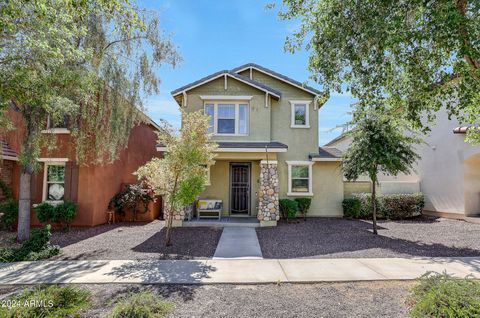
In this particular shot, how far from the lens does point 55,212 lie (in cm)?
1136

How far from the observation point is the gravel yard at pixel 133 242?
8148 mm

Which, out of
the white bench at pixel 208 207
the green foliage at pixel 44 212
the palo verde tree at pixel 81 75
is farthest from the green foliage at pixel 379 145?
the green foliage at pixel 44 212

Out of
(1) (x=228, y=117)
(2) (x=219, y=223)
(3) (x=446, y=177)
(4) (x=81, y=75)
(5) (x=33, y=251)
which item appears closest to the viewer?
(4) (x=81, y=75)

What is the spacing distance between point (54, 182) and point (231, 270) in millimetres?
10208

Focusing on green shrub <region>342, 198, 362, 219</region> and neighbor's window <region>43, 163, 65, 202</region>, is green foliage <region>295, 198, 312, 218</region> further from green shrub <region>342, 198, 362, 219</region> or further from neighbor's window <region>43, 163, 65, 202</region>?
neighbor's window <region>43, 163, 65, 202</region>

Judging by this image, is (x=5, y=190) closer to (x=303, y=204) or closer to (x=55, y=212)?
(x=55, y=212)

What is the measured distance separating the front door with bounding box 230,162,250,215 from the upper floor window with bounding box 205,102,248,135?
6.14ft

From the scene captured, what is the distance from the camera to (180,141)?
27.9ft

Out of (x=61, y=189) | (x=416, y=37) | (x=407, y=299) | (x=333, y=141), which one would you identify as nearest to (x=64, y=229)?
(x=61, y=189)

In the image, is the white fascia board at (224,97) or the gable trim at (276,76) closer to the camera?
the white fascia board at (224,97)

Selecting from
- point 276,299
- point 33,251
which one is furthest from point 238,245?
point 33,251

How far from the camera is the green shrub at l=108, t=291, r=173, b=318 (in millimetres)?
4305

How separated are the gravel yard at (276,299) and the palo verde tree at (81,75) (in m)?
A: 4.48

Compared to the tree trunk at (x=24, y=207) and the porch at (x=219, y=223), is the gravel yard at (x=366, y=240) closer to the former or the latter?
the porch at (x=219, y=223)
